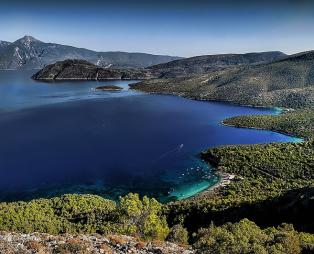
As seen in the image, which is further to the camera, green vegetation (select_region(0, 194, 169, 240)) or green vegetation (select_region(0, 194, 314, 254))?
green vegetation (select_region(0, 194, 169, 240))

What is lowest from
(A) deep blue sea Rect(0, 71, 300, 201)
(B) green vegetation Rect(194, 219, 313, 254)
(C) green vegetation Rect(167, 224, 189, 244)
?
(A) deep blue sea Rect(0, 71, 300, 201)

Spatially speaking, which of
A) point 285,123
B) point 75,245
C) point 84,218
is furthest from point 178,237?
point 285,123

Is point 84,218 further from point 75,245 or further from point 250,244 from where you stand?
point 250,244

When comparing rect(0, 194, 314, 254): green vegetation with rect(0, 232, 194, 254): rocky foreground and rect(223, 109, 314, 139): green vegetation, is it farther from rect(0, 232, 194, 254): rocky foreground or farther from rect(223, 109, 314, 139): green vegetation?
rect(223, 109, 314, 139): green vegetation

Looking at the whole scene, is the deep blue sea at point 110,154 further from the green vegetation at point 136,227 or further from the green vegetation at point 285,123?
the green vegetation at point 136,227

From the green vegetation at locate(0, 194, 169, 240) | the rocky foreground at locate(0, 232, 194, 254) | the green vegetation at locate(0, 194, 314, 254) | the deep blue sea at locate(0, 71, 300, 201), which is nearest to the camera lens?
the rocky foreground at locate(0, 232, 194, 254)

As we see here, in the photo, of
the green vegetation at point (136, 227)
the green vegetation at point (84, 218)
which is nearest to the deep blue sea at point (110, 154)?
the green vegetation at point (136, 227)

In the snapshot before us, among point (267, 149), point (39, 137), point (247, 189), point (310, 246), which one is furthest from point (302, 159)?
point (39, 137)

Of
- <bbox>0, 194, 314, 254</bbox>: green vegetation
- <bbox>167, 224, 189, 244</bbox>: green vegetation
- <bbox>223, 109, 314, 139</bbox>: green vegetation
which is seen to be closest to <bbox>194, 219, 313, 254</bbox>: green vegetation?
<bbox>0, 194, 314, 254</bbox>: green vegetation
